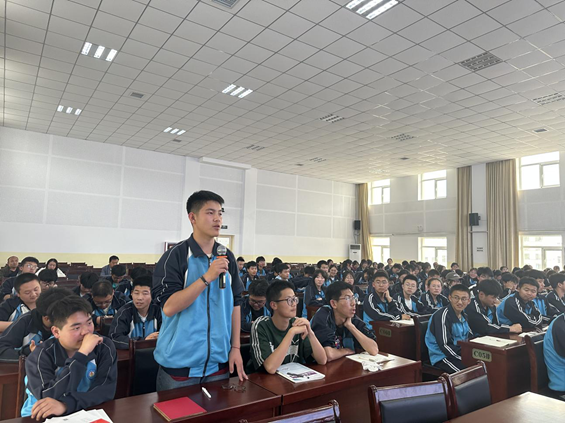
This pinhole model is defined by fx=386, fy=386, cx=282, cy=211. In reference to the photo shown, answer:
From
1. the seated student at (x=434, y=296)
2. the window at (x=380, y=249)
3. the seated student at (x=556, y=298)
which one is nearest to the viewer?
the seated student at (x=556, y=298)

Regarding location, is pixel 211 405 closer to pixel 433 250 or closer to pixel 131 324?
pixel 131 324

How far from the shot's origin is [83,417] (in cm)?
169

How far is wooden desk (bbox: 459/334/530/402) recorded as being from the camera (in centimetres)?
334

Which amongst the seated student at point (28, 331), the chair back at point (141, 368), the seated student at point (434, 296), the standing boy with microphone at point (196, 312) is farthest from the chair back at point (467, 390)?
the seated student at point (434, 296)

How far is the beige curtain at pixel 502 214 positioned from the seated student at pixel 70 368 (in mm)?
14122

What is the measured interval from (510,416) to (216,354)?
145 cm

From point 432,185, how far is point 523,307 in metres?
12.0

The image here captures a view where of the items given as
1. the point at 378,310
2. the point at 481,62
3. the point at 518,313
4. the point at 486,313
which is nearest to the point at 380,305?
the point at 378,310

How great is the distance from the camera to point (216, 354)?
210 centimetres

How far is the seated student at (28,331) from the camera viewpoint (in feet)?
8.68

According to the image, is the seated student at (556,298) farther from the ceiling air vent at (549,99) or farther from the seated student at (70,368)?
the seated student at (70,368)

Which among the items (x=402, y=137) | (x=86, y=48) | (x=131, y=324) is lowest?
(x=131, y=324)

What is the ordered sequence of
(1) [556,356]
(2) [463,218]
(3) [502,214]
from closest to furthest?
(1) [556,356] < (3) [502,214] < (2) [463,218]

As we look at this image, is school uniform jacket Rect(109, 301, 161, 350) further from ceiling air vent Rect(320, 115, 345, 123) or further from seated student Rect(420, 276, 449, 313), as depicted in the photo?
ceiling air vent Rect(320, 115, 345, 123)
